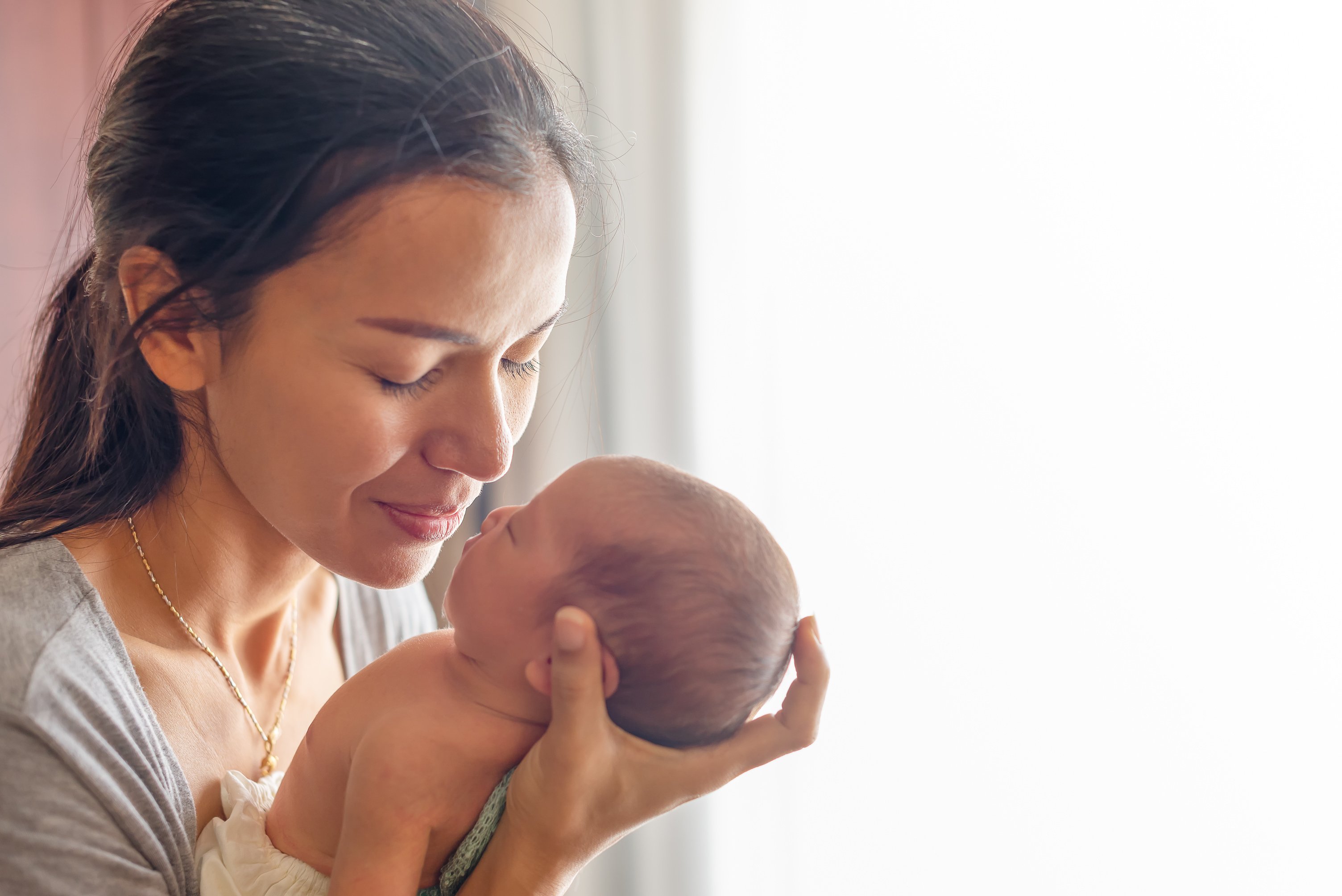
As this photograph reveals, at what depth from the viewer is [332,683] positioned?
1.54 meters

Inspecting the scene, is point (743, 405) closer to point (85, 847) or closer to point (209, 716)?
point (209, 716)

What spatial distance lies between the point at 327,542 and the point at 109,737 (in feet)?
0.95

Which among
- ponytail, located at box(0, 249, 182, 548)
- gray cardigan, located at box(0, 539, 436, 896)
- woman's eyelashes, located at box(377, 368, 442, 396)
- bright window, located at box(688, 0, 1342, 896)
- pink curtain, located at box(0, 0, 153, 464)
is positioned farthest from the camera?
pink curtain, located at box(0, 0, 153, 464)

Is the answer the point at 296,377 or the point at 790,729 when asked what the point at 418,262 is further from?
the point at 790,729

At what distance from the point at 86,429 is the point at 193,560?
21 cm

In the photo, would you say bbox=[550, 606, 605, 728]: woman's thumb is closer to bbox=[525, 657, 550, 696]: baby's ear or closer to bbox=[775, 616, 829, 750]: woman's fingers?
bbox=[525, 657, 550, 696]: baby's ear

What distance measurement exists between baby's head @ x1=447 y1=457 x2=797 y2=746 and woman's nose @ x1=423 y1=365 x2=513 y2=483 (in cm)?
7

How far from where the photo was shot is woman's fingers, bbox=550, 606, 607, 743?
0.94m

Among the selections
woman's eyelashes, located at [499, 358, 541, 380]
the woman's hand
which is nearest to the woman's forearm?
the woman's hand

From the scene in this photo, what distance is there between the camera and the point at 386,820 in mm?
978

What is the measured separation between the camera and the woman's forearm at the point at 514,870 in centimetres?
104

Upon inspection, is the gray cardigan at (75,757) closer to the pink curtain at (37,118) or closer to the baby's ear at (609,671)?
the baby's ear at (609,671)

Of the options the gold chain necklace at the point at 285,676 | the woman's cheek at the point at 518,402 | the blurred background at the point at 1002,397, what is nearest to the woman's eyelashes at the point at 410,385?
the woman's cheek at the point at 518,402

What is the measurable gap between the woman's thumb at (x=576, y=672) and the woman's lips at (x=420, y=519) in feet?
0.86
